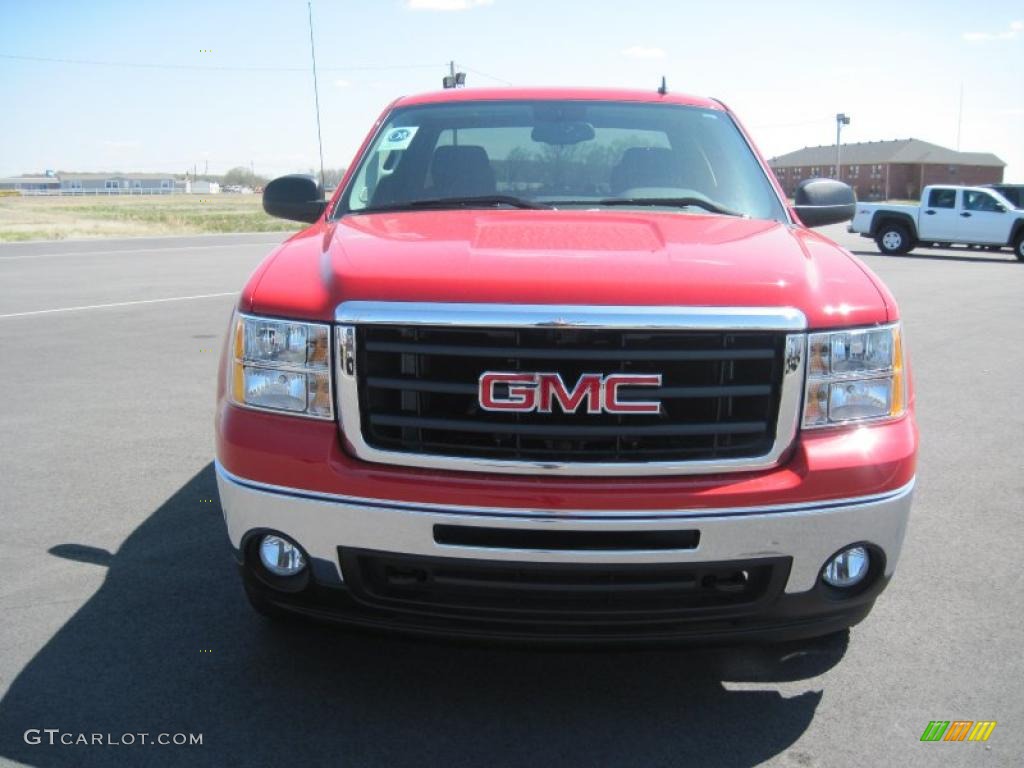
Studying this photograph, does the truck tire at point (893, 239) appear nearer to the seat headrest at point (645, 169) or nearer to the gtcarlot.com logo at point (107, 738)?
the seat headrest at point (645, 169)

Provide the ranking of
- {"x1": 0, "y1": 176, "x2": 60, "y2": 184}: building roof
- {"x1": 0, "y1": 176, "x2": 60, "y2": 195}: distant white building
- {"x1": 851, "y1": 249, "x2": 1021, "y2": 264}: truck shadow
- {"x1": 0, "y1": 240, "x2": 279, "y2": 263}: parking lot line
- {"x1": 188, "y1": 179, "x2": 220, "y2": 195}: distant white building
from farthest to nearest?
1. {"x1": 0, "y1": 176, "x2": 60, "y2": 184}: building roof
2. {"x1": 0, "y1": 176, "x2": 60, "y2": 195}: distant white building
3. {"x1": 188, "y1": 179, "x2": 220, "y2": 195}: distant white building
4. {"x1": 851, "y1": 249, "x2": 1021, "y2": 264}: truck shadow
5. {"x1": 0, "y1": 240, "x2": 279, "y2": 263}: parking lot line

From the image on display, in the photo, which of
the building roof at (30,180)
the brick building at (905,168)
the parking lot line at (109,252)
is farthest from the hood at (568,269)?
the building roof at (30,180)

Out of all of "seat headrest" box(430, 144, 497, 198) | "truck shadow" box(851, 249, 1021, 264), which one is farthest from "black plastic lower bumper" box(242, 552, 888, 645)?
"truck shadow" box(851, 249, 1021, 264)

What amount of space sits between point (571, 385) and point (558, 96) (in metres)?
2.37

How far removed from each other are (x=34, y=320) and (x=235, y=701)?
8.92 metres

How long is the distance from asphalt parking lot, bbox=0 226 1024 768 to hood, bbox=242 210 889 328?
96cm

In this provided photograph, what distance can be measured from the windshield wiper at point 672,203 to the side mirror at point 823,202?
0.75 m

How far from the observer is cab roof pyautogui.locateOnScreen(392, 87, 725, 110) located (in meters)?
4.42

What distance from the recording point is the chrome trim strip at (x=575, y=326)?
7.89 feet

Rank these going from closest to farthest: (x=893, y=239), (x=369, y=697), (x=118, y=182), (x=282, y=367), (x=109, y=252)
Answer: (x=282, y=367) < (x=369, y=697) < (x=109, y=252) < (x=893, y=239) < (x=118, y=182)

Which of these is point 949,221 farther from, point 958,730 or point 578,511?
point 578,511

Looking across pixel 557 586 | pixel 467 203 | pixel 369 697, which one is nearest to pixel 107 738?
pixel 369 697

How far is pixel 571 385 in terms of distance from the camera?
2469mm

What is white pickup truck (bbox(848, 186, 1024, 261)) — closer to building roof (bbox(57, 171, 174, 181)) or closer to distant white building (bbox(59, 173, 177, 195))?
distant white building (bbox(59, 173, 177, 195))
